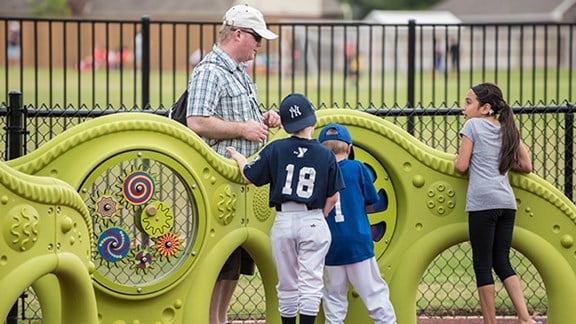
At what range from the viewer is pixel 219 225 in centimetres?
666

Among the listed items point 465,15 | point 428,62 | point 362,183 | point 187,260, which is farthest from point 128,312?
point 465,15

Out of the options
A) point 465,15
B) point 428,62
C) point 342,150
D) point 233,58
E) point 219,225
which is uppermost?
point 465,15

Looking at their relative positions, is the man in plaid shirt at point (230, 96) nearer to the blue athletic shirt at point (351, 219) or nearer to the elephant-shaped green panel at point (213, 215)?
the elephant-shaped green panel at point (213, 215)

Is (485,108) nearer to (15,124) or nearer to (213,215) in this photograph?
(213,215)

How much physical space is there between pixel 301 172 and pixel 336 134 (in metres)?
0.41

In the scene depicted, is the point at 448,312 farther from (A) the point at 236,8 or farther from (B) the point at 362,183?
(A) the point at 236,8

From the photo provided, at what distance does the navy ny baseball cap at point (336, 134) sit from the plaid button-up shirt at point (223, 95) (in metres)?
0.44

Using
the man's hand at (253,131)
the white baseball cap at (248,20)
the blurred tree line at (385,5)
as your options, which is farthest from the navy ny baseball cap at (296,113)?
the blurred tree line at (385,5)

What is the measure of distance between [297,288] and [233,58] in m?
1.31

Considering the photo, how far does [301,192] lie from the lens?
634 centimetres

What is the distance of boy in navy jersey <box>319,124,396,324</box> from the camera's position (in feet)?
21.9

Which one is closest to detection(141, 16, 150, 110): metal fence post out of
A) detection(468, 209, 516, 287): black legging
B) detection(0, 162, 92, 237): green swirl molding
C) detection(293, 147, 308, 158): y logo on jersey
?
detection(468, 209, 516, 287): black legging

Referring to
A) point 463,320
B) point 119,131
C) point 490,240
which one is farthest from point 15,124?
point 463,320

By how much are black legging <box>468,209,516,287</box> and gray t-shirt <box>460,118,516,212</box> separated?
0.05 metres
